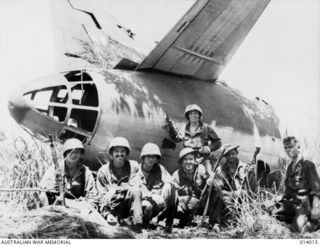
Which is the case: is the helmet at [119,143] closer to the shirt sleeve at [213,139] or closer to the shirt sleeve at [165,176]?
the shirt sleeve at [165,176]

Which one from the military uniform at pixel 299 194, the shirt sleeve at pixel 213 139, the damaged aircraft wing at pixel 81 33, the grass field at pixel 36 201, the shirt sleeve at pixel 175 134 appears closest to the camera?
the grass field at pixel 36 201

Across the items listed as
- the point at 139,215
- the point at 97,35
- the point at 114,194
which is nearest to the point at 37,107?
the point at 114,194

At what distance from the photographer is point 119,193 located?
304 inches

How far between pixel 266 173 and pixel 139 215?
3923 mm

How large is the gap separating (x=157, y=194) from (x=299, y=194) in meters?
2.59

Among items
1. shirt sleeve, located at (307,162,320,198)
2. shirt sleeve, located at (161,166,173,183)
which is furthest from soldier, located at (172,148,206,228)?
shirt sleeve, located at (307,162,320,198)

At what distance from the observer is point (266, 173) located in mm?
10273

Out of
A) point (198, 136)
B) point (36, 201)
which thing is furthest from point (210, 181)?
point (36, 201)

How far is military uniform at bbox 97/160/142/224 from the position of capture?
7511mm

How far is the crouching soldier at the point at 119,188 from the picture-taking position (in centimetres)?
751

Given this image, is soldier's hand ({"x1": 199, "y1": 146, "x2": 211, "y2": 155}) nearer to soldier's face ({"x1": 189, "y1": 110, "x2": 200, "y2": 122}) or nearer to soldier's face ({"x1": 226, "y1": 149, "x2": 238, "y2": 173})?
soldier's face ({"x1": 226, "y1": 149, "x2": 238, "y2": 173})

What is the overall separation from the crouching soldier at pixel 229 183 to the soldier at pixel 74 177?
227 cm

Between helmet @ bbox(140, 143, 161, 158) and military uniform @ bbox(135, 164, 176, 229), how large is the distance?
27 centimetres

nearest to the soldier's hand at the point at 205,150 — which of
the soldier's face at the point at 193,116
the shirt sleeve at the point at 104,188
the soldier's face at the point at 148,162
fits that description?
the soldier's face at the point at 193,116
